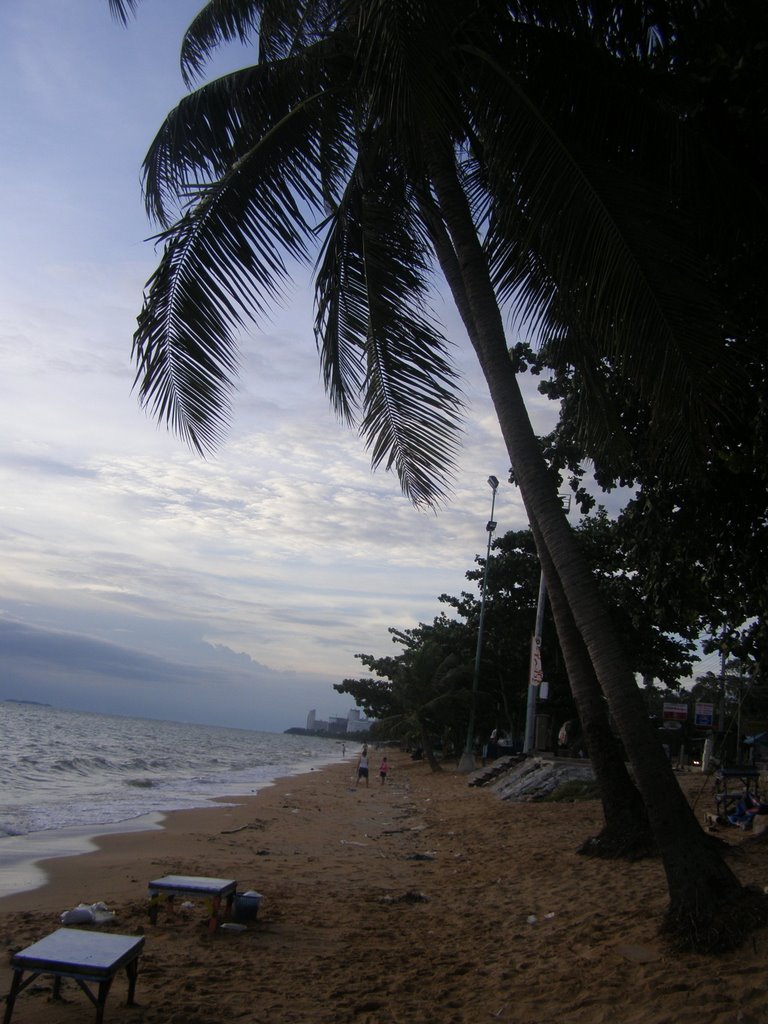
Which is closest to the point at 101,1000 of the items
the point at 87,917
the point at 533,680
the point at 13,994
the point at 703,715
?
the point at 13,994

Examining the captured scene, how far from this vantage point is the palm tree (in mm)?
5465

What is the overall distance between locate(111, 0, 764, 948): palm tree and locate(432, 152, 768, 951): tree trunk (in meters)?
0.02

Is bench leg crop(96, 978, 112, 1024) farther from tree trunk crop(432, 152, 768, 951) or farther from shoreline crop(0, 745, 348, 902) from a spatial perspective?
shoreline crop(0, 745, 348, 902)

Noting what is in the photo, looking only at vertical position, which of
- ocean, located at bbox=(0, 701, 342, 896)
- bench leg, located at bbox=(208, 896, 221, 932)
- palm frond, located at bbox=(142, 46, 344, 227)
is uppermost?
palm frond, located at bbox=(142, 46, 344, 227)

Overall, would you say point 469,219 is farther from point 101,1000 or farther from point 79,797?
point 79,797

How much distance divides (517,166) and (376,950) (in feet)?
21.0

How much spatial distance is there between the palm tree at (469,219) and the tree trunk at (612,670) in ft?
0.05

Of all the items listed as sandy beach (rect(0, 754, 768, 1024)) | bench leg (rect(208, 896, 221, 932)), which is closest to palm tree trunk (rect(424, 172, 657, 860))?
sandy beach (rect(0, 754, 768, 1024))

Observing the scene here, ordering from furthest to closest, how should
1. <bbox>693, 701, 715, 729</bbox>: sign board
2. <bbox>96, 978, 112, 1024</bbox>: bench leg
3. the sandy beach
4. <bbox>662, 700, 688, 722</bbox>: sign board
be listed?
<bbox>662, 700, 688, 722</bbox>: sign board
<bbox>693, 701, 715, 729</bbox>: sign board
the sandy beach
<bbox>96, 978, 112, 1024</bbox>: bench leg

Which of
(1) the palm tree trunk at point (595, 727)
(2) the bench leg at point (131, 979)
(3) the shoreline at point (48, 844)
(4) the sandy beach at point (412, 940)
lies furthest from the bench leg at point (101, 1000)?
(3) the shoreline at point (48, 844)

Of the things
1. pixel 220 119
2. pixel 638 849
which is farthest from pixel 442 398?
pixel 638 849

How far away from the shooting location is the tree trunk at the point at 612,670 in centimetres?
509

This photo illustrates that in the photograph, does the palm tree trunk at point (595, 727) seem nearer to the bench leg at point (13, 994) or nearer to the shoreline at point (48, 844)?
the bench leg at point (13, 994)

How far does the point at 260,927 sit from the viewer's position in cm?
649
